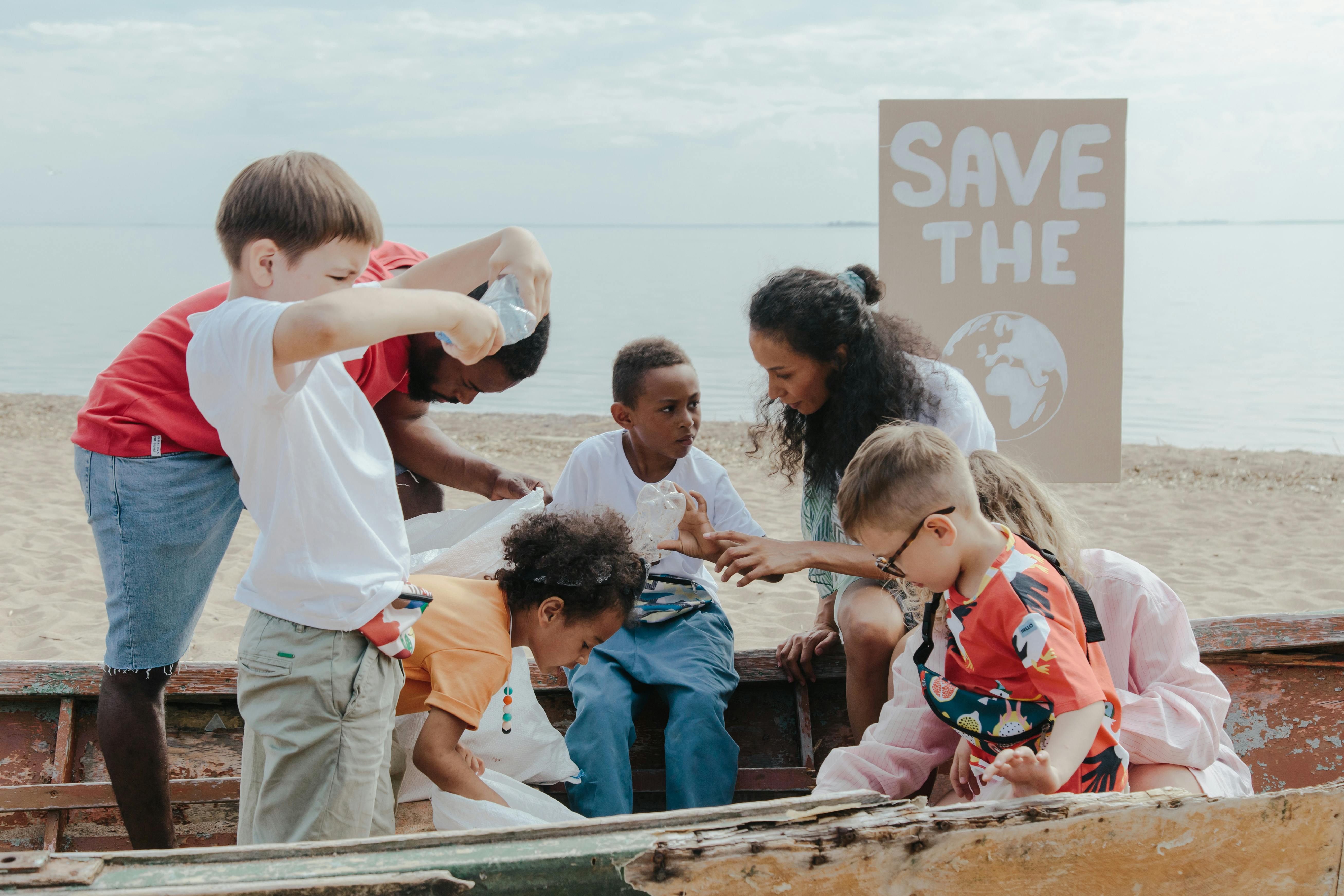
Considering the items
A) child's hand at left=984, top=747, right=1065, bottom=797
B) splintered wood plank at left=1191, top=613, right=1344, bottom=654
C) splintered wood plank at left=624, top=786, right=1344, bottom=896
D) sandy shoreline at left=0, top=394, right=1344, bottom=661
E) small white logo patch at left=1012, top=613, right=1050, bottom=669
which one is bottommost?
sandy shoreline at left=0, top=394, right=1344, bottom=661

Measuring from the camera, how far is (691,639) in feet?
9.33

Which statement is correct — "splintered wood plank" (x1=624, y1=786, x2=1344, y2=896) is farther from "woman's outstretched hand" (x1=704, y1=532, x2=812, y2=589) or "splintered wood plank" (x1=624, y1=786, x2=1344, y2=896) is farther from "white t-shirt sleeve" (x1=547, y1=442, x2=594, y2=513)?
"white t-shirt sleeve" (x1=547, y1=442, x2=594, y2=513)

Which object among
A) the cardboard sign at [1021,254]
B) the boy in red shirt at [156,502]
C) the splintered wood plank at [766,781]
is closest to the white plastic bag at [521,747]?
the splintered wood plank at [766,781]

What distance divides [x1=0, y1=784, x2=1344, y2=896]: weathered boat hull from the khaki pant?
31 cm

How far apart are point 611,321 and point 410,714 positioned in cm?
2562

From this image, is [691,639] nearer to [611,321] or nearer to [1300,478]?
[1300,478]

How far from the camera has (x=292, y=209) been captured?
5.33 feet

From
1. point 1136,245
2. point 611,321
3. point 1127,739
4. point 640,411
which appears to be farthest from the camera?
point 1136,245

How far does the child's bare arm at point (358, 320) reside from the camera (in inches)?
57.5

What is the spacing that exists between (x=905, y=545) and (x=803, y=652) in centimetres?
111

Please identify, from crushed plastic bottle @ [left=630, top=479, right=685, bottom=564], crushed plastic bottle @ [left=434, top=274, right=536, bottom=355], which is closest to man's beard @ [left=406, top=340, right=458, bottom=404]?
crushed plastic bottle @ [left=630, top=479, right=685, bottom=564]

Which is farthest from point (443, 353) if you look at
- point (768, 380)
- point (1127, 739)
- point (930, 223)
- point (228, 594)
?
point (228, 594)

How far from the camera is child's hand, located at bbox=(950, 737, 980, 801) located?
2.07m

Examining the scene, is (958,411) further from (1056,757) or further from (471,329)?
(471,329)
